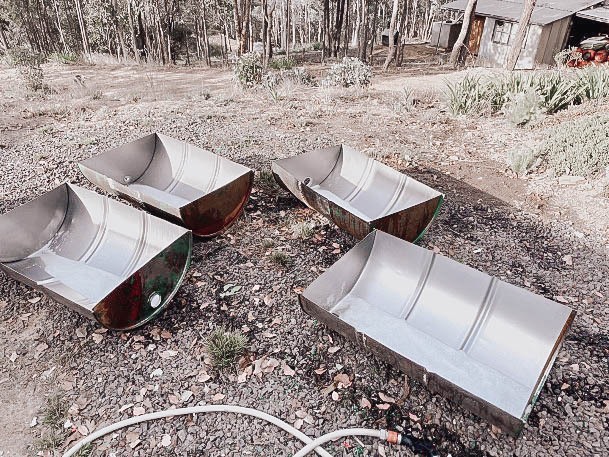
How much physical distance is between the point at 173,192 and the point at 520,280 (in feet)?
18.2

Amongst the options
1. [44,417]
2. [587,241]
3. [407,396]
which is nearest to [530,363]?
[407,396]

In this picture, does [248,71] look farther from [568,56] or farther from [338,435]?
[568,56]

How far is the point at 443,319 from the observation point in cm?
484

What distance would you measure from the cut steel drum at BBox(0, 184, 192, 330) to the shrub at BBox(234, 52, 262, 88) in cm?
936

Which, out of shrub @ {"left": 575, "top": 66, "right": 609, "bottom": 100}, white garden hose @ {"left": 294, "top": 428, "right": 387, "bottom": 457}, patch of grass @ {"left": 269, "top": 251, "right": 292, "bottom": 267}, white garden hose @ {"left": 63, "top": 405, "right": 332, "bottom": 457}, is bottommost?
white garden hose @ {"left": 63, "top": 405, "right": 332, "bottom": 457}

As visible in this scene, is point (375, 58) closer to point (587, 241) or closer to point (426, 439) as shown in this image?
point (587, 241)

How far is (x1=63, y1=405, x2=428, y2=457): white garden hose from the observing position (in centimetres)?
376

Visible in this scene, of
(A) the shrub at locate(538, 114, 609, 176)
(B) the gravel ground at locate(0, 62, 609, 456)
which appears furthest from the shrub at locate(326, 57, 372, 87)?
(A) the shrub at locate(538, 114, 609, 176)

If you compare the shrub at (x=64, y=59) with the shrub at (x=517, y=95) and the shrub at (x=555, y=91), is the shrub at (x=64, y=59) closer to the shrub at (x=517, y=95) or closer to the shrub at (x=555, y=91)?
the shrub at (x=517, y=95)

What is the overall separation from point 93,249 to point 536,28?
24.1 metres

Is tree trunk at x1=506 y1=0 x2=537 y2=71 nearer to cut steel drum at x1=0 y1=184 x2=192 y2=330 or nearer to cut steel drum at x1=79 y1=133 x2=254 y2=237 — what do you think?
cut steel drum at x1=79 y1=133 x2=254 y2=237

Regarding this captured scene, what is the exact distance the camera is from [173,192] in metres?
7.30

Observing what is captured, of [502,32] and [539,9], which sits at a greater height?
[539,9]

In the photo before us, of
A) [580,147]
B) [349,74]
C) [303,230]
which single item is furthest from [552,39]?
[303,230]
